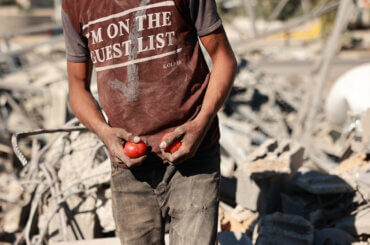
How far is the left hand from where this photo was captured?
155 cm

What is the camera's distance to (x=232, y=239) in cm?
254

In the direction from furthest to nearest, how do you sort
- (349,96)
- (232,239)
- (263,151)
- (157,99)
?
(349,96) → (263,151) → (232,239) → (157,99)

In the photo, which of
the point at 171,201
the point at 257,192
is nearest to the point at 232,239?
the point at 257,192

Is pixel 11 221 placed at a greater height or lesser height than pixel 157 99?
lesser

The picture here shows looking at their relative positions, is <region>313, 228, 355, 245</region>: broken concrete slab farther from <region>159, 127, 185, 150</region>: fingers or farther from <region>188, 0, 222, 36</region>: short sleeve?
<region>188, 0, 222, 36</region>: short sleeve

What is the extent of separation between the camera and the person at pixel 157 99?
157cm

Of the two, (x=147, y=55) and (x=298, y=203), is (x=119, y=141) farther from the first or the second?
(x=298, y=203)

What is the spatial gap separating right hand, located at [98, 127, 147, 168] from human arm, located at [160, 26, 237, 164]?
0.14 m

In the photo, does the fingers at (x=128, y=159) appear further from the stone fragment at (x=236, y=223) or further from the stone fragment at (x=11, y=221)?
the stone fragment at (x=11, y=221)

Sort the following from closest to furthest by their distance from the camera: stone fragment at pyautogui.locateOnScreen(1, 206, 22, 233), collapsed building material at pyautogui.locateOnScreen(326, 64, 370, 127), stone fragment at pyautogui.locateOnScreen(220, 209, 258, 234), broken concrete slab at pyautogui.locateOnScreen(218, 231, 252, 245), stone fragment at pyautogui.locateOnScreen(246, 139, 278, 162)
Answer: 1. broken concrete slab at pyautogui.locateOnScreen(218, 231, 252, 245)
2. stone fragment at pyautogui.locateOnScreen(220, 209, 258, 234)
3. stone fragment at pyautogui.locateOnScreen(246, 139, 278, 162)
4. stone fragment at pyautogui.locateOnScreen(1, 206, 22, 233)
5. collapsed building material at pyautogui.locateOnScreen(326, 64, 370, 127)

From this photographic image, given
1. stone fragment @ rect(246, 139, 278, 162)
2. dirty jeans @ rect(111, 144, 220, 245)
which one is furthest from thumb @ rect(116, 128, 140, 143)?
stone fragment @ rect(246, 139, 278, 162)

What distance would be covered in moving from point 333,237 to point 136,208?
181 cm

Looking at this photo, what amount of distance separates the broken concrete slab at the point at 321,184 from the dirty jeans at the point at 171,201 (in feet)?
6.02

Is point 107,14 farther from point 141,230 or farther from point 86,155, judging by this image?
point 86,155
